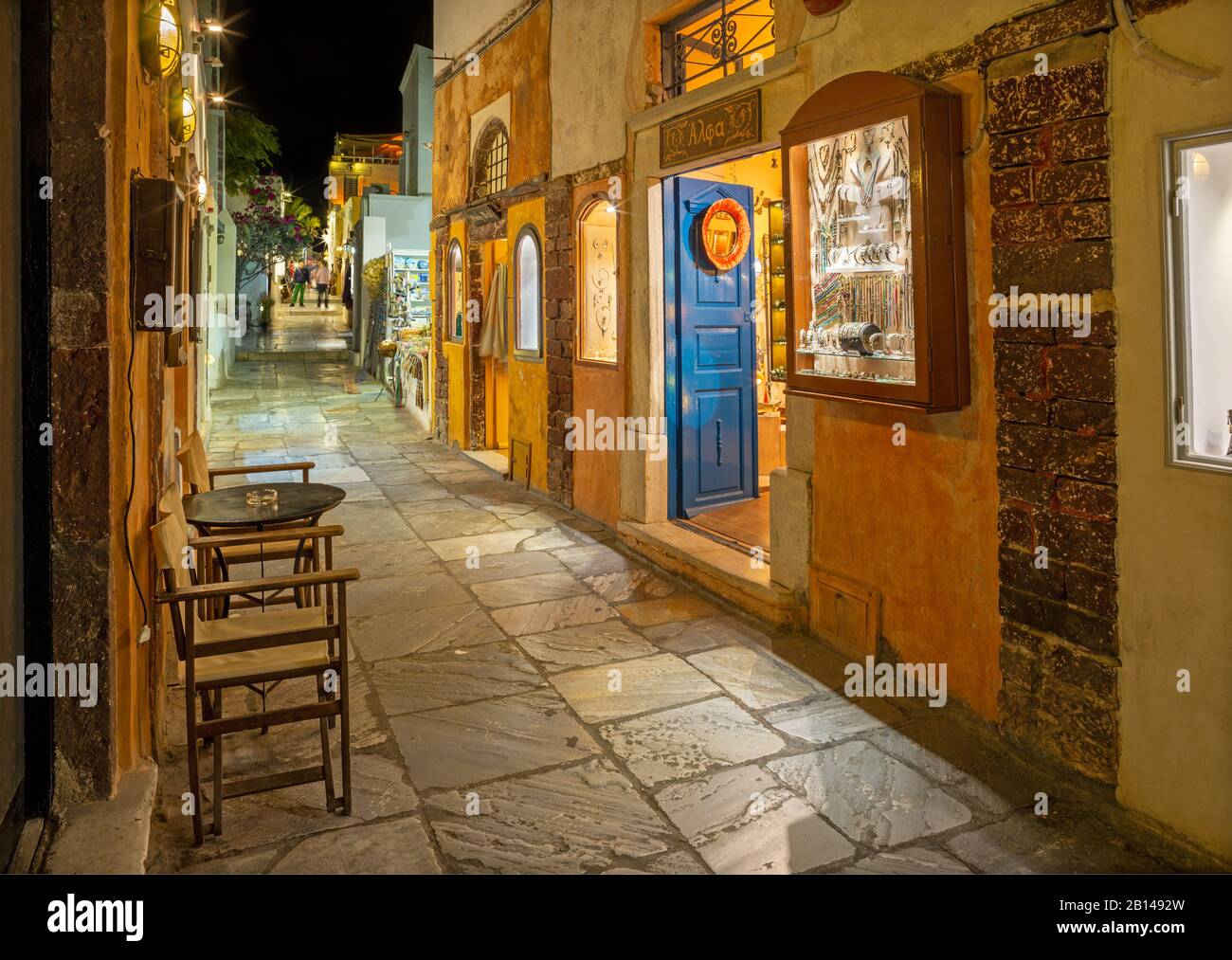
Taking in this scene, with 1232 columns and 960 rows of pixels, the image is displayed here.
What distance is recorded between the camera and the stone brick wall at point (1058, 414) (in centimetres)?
305

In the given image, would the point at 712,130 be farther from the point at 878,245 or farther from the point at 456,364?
the point at 456,364

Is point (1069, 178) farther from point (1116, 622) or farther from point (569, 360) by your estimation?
point (569, 360)

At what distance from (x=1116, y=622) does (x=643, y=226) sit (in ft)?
14.7

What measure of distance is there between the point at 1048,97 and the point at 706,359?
12.1 ft

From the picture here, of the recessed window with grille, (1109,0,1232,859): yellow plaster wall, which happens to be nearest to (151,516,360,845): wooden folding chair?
(1109,0,1232,859): yellow plaster wall

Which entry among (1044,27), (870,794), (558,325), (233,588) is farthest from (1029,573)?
(558,325)

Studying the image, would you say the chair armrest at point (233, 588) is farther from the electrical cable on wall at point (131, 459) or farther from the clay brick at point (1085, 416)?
the clay brick at point (1085, 416)

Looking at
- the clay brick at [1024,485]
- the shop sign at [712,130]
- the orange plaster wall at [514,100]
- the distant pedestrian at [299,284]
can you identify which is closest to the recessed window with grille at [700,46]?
the shop sign at [712,130]

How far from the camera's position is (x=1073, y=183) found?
A: 3.12 meters

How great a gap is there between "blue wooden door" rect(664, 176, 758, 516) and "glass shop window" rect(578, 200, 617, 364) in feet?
3.83

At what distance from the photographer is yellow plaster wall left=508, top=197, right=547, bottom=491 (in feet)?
28.3

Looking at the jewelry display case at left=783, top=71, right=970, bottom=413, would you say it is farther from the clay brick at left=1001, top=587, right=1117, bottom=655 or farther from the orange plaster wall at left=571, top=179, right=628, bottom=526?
the orange plaster wall at left=571, top=179, right=628, bottom=526

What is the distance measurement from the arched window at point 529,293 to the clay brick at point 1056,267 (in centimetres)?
580

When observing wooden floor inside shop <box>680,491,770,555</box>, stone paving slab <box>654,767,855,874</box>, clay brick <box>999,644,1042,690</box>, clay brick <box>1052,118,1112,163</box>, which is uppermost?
clay brick <box>1052,118,1112,163</box>
